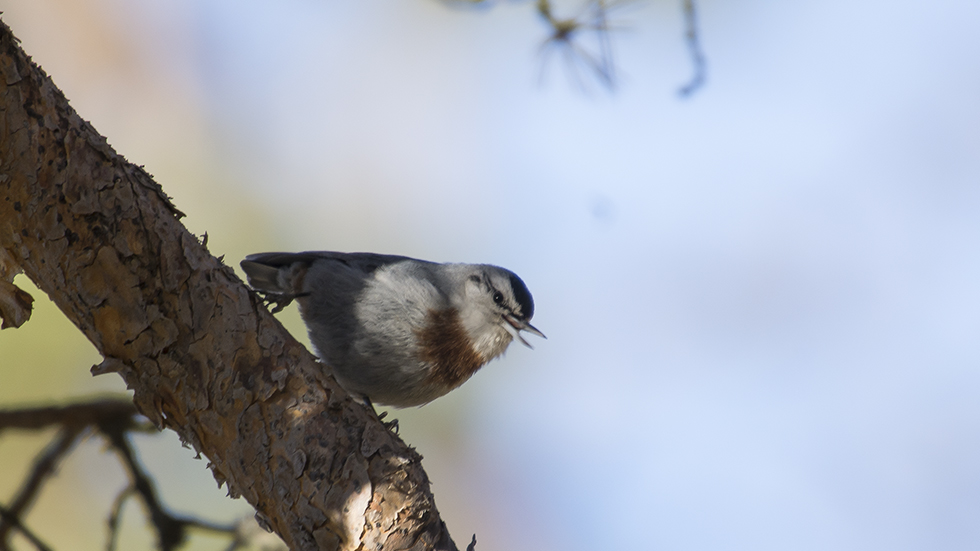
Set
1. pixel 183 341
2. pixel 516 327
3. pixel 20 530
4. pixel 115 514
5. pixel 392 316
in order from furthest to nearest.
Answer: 1. pixel 516 327
2. pixel 392 316
3. pixel 115 514
4. pixel 20 530
5. pixel 183 341

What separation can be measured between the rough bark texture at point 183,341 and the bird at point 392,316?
67 centimetres

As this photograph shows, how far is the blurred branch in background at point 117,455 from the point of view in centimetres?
238

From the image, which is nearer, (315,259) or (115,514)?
(115,514)

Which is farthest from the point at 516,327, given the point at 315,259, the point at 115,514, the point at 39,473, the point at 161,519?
the point at 39,473

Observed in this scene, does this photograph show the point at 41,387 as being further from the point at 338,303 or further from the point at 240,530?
the point at 338,303

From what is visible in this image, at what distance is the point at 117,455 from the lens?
98.7 inches

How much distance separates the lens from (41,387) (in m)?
3.00

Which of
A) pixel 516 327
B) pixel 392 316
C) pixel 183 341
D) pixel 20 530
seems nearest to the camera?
pixel 183 341

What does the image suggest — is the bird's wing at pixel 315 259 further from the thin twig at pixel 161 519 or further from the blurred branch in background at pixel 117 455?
the thin twig at pixel 161 519

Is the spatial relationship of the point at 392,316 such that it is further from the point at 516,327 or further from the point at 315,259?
the point at 516,327

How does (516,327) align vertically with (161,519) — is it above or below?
above

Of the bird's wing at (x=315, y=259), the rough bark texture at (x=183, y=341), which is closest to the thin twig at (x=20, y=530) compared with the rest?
the rough bark texture at (x=183, y=341)

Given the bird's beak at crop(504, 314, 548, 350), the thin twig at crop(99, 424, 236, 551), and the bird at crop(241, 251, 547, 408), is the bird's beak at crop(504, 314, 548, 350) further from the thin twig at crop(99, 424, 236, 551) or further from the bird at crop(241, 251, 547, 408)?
the thin twig at crop(99, 424, 236, 551)

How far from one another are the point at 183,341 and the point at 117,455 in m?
1.11
